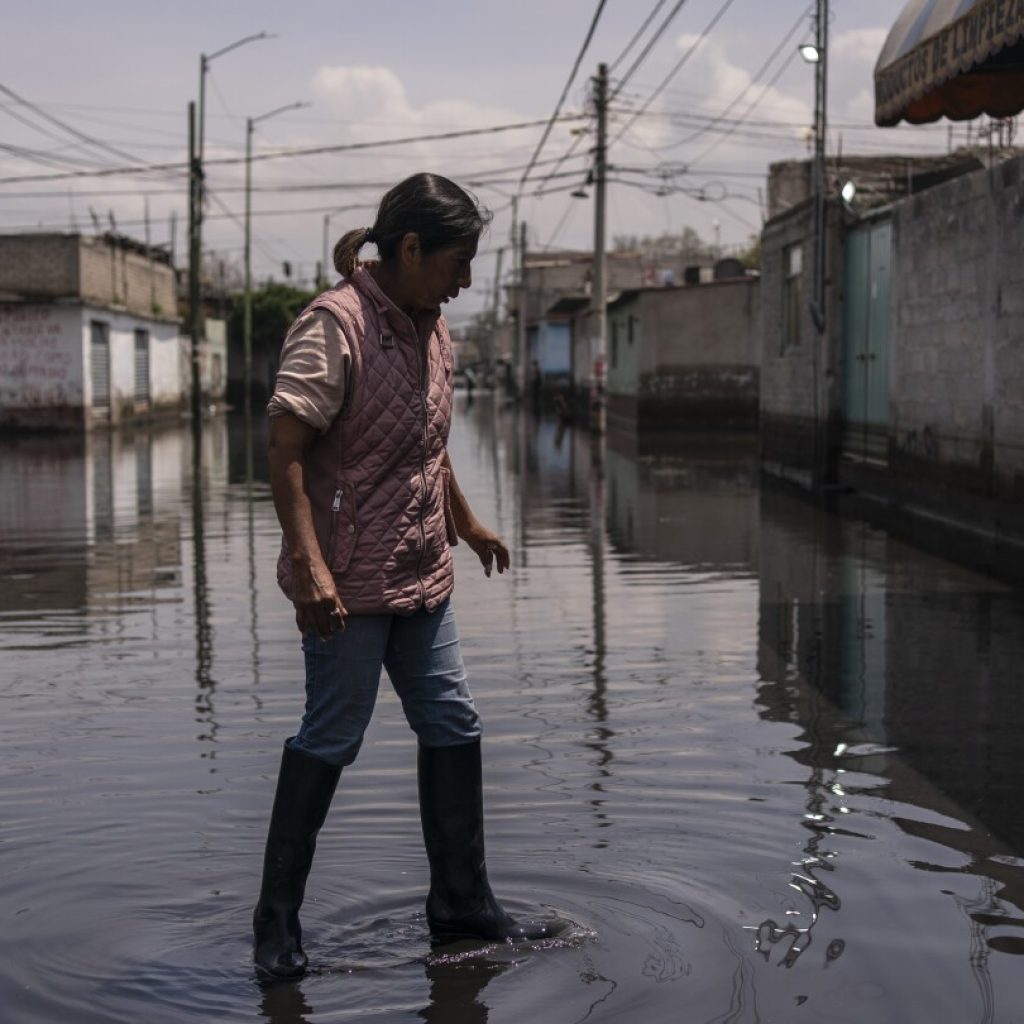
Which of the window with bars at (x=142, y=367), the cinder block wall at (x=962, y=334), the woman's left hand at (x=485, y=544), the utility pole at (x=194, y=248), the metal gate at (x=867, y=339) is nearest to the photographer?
the woman's left hand at (x=485, y=544)

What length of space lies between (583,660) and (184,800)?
9.41 feet

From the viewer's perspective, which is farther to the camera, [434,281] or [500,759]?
[500,759]

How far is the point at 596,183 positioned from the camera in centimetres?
3581

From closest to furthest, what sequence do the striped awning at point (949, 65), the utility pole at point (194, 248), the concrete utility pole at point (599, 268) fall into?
the striped awning at point (949, 65)
the concrete utility pole at point (599, 268)
the utility pole at point (194, 248)

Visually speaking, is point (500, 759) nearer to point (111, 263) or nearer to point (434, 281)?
point (434, 281)

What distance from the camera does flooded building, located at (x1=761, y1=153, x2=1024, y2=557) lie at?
12430 millimetres

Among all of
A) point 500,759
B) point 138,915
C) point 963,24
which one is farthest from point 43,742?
point 963,24

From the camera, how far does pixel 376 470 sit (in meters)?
3.78

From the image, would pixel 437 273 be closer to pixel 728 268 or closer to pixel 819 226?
pixel 819 226

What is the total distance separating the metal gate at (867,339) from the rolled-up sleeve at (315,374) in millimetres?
13244

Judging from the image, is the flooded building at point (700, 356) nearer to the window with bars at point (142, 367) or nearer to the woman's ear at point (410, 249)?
the window with bars at point (142, 367)

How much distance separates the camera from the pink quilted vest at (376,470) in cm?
375

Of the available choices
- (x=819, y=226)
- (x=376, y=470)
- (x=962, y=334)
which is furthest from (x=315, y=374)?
(x=819, y=226)

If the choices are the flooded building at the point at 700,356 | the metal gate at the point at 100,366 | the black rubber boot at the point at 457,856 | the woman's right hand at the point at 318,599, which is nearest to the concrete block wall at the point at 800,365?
the flooded building at the point at 700,356
